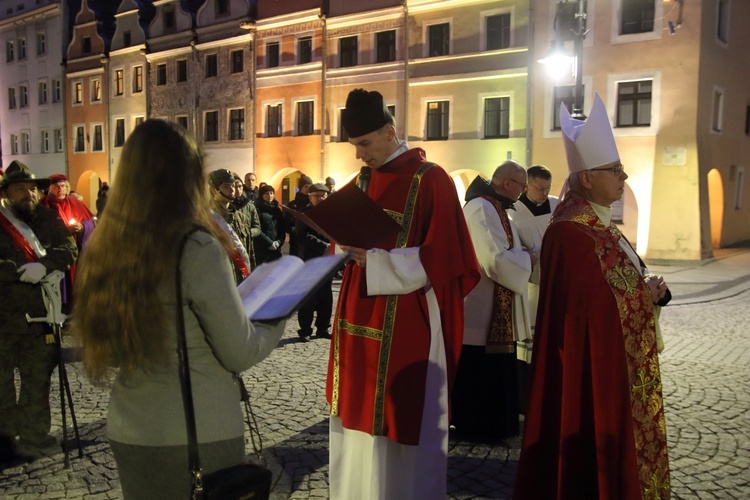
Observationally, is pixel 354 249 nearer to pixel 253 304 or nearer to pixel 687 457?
pixel 253 304

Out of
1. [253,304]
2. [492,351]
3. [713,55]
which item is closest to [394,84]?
[713,55]

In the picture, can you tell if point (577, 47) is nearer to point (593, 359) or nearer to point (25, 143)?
point (593, 359)

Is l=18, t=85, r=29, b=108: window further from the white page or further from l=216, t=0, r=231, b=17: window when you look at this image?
the white page

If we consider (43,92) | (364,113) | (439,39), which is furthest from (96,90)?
(364,113)

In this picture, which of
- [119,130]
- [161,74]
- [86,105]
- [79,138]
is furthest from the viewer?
[79,138]

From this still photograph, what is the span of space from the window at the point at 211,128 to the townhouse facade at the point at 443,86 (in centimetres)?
7

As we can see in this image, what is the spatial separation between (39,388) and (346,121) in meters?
3.06

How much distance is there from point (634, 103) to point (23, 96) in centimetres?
3500

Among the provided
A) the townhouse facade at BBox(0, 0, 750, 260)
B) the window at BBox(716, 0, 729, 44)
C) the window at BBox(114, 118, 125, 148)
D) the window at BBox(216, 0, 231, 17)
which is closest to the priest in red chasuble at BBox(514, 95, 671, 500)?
the townhouse facade at BBox(0, 0, 750, 260)

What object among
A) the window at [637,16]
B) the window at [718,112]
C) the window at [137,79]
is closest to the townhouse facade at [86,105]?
the window at [137,79]

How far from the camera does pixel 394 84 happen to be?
2497 cm

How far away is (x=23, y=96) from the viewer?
3938cm

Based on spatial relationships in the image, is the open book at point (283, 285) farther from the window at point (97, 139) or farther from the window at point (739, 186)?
the window at point (97, 139)

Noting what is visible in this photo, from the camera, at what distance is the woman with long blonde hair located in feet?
6.22
